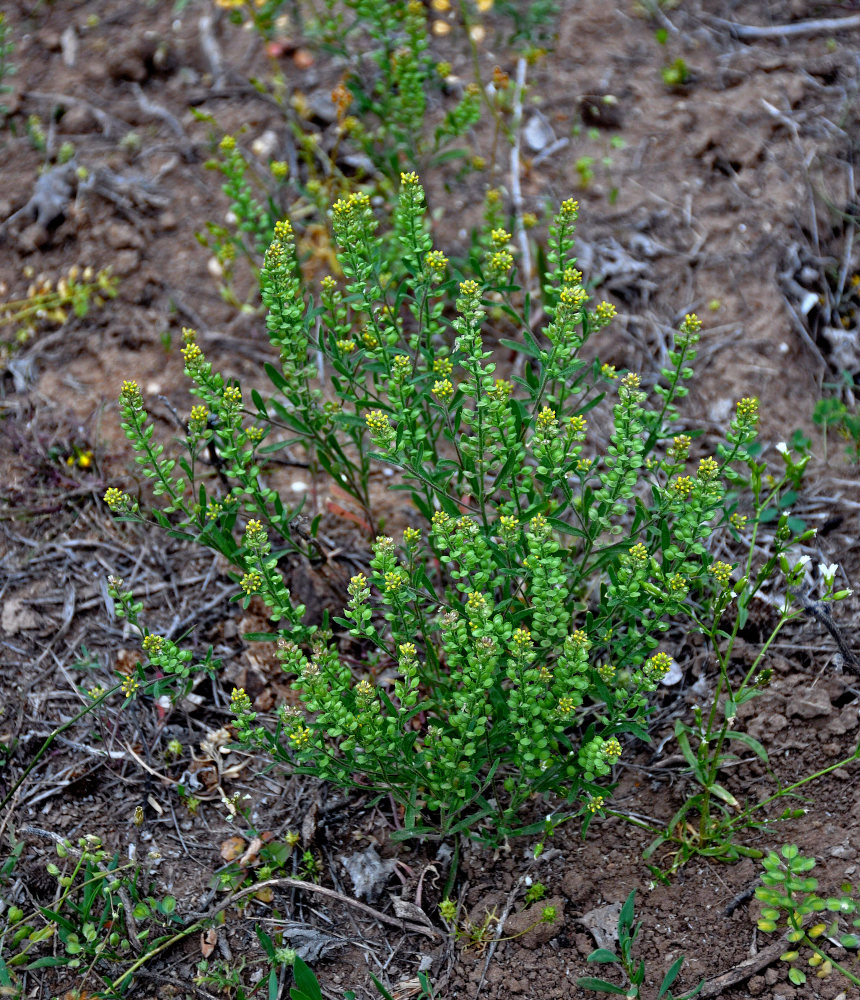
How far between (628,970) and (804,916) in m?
0.50

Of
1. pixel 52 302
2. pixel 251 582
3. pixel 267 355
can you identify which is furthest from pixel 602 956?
pixel 52 302

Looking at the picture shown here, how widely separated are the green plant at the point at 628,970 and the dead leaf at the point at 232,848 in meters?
1.12

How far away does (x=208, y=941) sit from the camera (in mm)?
2717

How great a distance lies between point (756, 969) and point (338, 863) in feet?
4.06

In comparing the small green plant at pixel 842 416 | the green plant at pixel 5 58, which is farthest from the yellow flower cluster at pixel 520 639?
the green plant at pixel 5 58

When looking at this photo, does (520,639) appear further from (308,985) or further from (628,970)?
(308,985)

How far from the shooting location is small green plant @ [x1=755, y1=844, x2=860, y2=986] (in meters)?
2.21

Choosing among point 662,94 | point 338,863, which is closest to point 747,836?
point 338,863

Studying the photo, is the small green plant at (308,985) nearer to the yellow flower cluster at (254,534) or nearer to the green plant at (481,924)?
the green plant at (481,924)

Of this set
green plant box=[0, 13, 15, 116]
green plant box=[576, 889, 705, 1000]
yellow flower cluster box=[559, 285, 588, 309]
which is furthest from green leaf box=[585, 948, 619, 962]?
green plant box=[0, 13, 15, 116]

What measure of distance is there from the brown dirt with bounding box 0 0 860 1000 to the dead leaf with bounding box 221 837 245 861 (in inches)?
1.1

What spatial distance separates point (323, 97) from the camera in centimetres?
495

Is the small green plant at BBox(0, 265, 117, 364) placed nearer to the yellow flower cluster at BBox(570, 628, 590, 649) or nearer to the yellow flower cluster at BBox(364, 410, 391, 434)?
the yellow flower cluster at BBox(364, 410, 391, 434)

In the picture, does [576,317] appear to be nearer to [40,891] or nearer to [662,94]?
[40,891]
